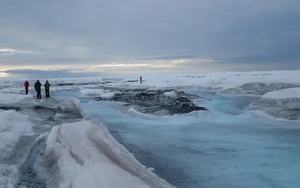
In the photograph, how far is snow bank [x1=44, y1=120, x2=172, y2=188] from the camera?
6.06 meters

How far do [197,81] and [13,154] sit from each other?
50441mm

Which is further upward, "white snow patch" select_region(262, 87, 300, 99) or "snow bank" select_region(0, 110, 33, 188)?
"white snow patch" select_region(262, 87, 300, 99)

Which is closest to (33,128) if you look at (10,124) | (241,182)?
(10,124)

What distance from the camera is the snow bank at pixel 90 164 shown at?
606 centimetres

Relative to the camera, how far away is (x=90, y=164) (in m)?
6.75

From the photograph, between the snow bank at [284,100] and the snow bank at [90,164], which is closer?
the snow bank at [90,164]

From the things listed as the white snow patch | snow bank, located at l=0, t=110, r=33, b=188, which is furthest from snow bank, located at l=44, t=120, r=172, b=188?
the white snow patch

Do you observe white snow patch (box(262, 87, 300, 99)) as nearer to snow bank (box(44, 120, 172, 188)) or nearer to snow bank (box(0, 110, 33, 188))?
snow bank (box(44, 120, 172, 188))

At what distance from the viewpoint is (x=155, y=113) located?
18562 mm

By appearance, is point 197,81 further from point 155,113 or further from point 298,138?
point 298,138

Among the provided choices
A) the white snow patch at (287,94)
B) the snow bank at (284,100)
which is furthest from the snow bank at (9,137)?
the white snow patch at (287,94)

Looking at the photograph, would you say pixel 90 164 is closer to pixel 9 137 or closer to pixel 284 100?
pixel 9 137

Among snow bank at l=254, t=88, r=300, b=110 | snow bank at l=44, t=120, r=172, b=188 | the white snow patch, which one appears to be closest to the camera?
snow bank at l=44, t=120, r=172, b=188

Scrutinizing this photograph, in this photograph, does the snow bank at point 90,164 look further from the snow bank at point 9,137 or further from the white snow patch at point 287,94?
the white snow patch at point 287,94
